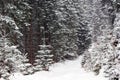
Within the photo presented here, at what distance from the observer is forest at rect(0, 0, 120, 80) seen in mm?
15133

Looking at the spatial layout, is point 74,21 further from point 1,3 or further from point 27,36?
point 1,3

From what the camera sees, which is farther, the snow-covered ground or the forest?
the snow-covered ground

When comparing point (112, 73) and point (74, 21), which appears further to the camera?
point (74, 21)

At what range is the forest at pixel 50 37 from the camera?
49.6ft

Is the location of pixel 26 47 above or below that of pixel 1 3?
above

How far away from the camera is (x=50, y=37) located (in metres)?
33.6

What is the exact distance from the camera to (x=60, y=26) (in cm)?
3334

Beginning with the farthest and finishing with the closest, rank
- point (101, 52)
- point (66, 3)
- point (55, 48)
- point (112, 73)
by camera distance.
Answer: point (66, 3) → point (55, 48) → point (101, 52) → point (112, 73)

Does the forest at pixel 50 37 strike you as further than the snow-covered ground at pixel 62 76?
No

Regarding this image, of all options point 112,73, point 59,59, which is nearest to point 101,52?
point 112,73

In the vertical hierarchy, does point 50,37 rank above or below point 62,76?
above

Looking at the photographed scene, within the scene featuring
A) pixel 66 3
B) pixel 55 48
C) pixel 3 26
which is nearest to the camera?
pixel 3 26

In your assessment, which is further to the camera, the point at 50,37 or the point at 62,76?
the point at 50,37

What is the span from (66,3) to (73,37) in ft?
21.2
